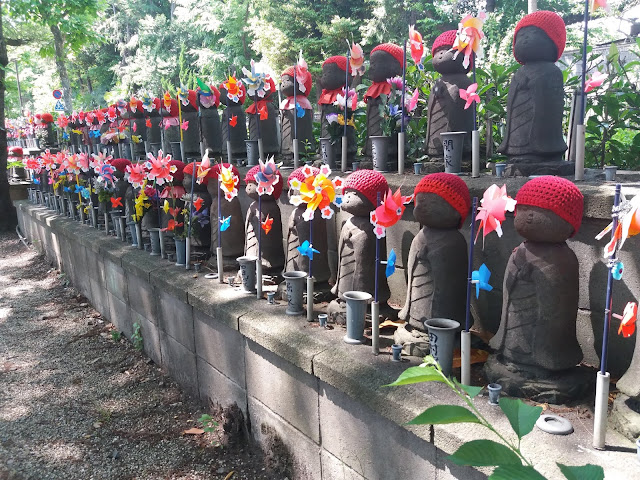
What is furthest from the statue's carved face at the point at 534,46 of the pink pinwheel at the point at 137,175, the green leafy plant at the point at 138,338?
the green leafy plant at the point at 138,338

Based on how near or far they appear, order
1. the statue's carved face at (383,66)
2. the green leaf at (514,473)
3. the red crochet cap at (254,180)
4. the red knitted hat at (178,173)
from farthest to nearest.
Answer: the red knitted hat at (178,173) < the statue's carved face at (383,66) < the red crochet cap at (254,180) < the green leaf at (514,473)

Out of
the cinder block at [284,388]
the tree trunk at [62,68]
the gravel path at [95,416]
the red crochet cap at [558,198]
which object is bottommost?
the gravel path at [95,416]

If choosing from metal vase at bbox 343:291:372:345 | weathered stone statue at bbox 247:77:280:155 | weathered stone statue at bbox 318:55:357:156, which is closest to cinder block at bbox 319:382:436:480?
metal vase at bbox 343:291:372:345

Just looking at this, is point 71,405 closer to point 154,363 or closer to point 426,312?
point 154,363

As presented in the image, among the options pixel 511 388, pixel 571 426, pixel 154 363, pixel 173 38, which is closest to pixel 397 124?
pixel 511 388

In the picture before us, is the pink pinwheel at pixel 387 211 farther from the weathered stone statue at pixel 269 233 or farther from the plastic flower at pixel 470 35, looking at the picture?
the weathered stone statue at pixel 269 233

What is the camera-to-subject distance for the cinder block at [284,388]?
8.69 ft

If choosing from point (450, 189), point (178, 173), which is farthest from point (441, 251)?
point (178, 173)

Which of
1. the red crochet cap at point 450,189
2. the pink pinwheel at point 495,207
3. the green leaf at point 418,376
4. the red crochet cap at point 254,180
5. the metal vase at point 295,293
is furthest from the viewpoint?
the red crochet cap at point 254,180

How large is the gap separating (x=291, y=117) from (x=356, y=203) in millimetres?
2233

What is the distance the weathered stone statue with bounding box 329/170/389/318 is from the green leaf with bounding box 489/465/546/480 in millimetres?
2104

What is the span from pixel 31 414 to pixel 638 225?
3937mm

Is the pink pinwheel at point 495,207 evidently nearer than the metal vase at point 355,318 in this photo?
Yes

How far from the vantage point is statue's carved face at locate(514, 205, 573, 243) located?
6.69ft
